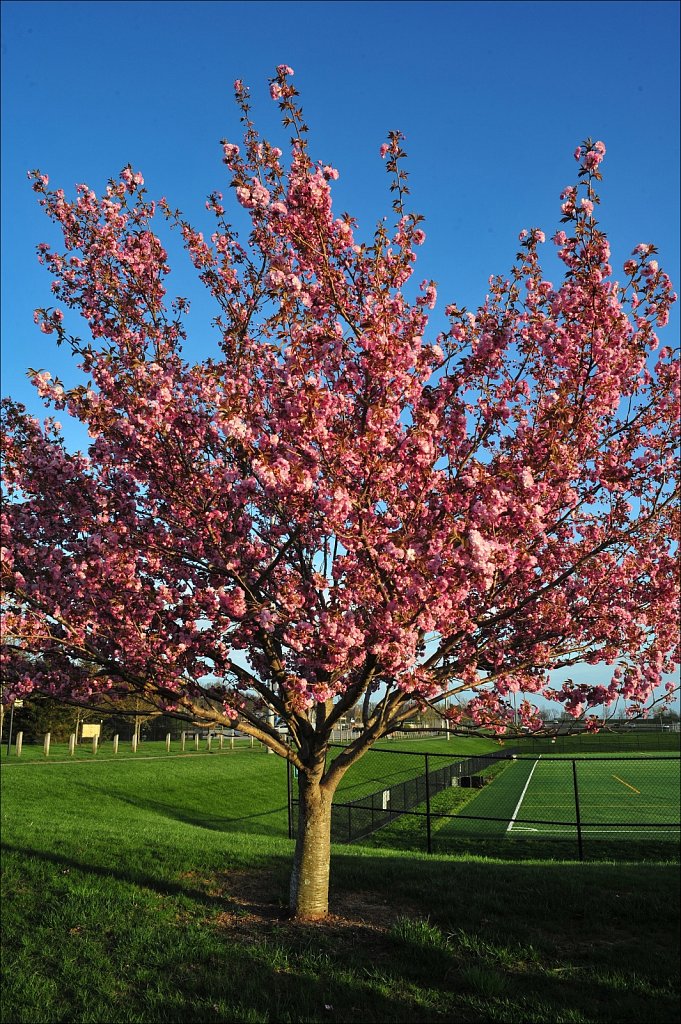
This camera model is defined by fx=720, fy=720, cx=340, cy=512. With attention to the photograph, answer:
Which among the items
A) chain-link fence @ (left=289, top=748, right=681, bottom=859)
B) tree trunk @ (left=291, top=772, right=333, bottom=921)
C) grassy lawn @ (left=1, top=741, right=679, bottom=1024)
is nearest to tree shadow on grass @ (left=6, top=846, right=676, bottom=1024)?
grassy lawn @ (left=1, top=741, right=679, bottom=1024)

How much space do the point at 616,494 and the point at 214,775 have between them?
2919 centimetres

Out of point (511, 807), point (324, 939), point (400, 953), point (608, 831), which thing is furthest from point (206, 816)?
point (400, 953)

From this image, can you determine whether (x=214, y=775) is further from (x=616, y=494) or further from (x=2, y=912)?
(x=616, y=494)

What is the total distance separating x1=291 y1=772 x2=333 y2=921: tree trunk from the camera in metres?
8.87

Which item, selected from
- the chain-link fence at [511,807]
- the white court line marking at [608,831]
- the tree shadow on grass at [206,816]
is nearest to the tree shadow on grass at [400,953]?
the chain-link fence at [511,807]

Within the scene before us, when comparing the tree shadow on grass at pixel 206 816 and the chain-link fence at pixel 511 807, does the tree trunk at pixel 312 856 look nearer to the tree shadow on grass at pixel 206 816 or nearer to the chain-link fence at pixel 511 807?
the chain-link fence at pixel 511 807

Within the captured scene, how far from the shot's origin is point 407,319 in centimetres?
812

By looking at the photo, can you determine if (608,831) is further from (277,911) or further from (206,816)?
(277,911)

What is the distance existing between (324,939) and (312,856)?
999 millimetres

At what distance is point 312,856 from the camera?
8.95 metres

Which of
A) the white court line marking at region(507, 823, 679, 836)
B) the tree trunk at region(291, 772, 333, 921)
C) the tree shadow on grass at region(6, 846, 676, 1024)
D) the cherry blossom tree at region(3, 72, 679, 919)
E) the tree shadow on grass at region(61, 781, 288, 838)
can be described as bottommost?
the white court line marking at region(507, 823, 679, 836)

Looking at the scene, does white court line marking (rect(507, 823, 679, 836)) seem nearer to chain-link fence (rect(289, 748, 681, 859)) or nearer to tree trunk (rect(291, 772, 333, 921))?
chain-link fence (rect(289, 748, 681, 859))

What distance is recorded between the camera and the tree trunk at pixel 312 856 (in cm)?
887

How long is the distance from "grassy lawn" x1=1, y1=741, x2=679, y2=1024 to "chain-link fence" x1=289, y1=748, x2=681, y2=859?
252cm
